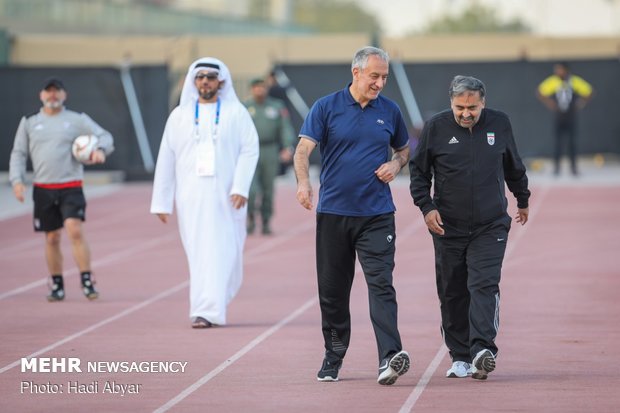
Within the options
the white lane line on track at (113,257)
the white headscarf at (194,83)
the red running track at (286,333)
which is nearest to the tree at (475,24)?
the white lane line on track at (113,257)

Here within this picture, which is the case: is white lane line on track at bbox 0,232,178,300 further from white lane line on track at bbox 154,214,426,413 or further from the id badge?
the id badge

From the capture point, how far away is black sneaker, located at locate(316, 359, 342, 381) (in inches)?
404

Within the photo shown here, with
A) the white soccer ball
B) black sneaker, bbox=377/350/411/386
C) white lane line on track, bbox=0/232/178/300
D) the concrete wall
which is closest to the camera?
black sneaker, bbox=377/350/411/386

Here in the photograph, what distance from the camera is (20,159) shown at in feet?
49.3

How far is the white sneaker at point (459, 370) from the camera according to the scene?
34.0 feet

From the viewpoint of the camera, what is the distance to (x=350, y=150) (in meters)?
10.2

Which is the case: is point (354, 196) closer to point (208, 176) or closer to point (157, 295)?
point (208, 176)

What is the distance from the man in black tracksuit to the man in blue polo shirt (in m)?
0.29

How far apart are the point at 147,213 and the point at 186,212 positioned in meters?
12.7

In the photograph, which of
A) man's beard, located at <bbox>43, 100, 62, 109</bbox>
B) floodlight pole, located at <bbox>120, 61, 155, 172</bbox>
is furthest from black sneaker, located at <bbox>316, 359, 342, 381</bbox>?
floodlight pole, located at <bbox>120, 61, 155, 172</bbox>

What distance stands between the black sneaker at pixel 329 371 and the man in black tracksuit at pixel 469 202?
0.75m

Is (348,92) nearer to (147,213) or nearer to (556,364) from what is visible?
(556,364)

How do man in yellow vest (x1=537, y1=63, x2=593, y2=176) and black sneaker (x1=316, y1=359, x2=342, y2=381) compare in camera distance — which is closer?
black sneaker (x1=316, y1=359, x2=342, y2=381)

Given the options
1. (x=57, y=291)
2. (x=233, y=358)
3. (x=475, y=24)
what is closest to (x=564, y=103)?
(x=57, y=291)
